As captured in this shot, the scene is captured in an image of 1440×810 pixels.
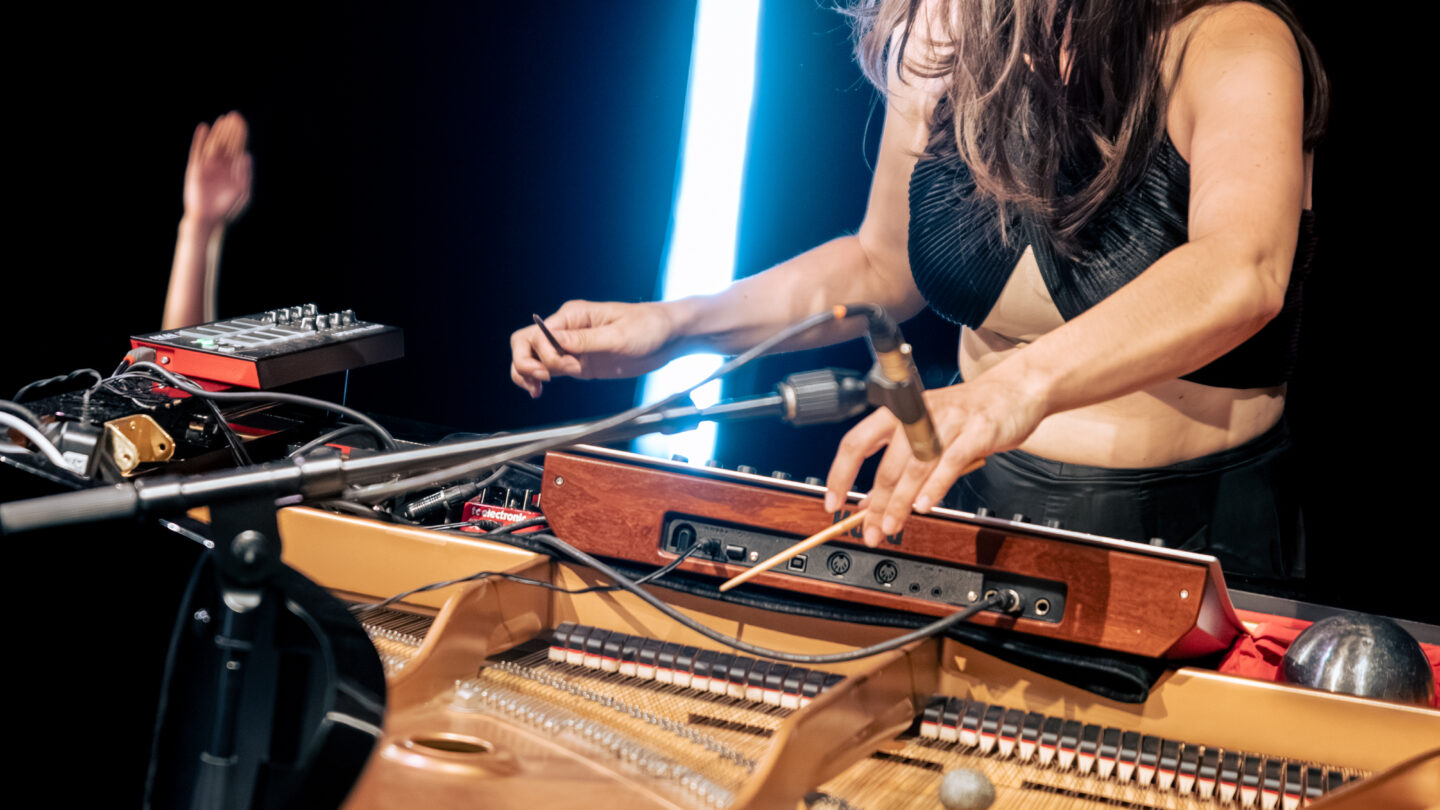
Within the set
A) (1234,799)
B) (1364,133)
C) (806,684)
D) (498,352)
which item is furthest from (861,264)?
(498,352)

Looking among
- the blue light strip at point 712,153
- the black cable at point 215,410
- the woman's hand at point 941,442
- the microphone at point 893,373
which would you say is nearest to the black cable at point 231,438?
the black cable at point 215,410

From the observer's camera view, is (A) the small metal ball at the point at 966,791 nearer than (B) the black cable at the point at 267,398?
Yes

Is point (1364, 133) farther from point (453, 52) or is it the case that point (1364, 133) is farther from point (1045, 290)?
point (453, 52)

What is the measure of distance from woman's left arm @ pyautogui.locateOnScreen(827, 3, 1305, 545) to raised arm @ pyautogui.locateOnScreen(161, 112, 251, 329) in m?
3.52

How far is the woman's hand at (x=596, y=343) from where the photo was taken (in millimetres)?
1447

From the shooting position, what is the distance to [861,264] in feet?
6.79

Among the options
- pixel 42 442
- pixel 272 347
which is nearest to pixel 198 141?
pixel 272 347

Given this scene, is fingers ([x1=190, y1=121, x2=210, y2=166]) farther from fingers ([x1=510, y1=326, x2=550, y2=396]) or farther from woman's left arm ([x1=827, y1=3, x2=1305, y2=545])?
woman's left arm ([x1=827, y1=3, x2=1305, y2=545])

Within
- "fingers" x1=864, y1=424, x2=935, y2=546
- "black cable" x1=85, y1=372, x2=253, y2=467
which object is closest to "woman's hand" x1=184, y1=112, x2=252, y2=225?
"black cable" x1=85, y1=372, x2=253, y2=467

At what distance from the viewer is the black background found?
3.73 metres

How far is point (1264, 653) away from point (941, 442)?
558 mm

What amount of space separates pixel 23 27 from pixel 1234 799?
4813mm

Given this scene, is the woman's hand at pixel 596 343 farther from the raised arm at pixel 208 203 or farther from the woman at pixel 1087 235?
the raised arm at pixel 208 203

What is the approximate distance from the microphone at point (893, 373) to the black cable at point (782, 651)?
32cm
